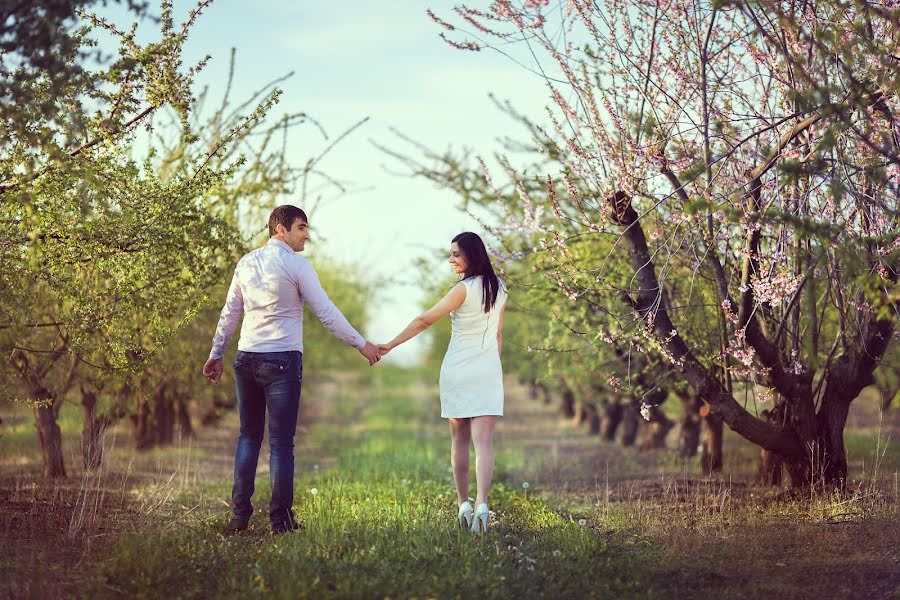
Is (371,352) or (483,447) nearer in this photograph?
(483,447)

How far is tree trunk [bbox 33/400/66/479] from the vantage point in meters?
10.1

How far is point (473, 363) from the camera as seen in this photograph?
7.03 meters

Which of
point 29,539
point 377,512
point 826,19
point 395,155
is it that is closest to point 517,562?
point 377,512

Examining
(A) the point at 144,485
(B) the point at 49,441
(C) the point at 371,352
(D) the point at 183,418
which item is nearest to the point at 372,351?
(C) the point at 371,352

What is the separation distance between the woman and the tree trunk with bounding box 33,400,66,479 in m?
4.97

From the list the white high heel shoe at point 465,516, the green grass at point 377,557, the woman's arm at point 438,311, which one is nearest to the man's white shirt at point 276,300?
the woman's arm at point 438,311

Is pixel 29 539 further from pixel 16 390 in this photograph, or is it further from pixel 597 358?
pixel 597 358

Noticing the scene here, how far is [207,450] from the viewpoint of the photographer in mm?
16828

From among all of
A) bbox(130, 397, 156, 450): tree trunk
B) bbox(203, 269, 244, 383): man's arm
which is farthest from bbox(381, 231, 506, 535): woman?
bbox(130, 397, 156, 450): tree trunk

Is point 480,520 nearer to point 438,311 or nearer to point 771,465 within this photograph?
point 438,311

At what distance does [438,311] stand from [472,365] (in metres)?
0.45

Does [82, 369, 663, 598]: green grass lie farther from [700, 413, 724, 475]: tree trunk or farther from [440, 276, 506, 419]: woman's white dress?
[700, 413, 724, 475]: tree trunk

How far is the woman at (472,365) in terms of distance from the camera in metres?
6.95

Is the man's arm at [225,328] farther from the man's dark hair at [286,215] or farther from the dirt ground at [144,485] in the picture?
the dirt ground at [144,485]
